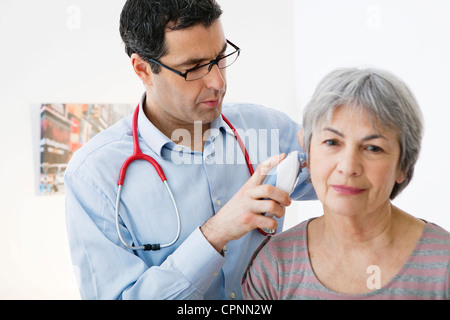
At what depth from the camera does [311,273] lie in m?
1.29

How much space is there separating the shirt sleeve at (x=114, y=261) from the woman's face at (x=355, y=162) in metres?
0.37

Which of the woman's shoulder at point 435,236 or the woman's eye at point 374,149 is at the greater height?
the woman's eye at point 374,149

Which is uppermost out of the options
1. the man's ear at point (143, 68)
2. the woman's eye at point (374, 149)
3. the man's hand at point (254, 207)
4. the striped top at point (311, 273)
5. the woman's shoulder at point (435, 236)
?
the man's ear at point (143, 68)

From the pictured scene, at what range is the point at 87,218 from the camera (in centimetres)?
144

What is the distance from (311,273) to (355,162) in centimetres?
31

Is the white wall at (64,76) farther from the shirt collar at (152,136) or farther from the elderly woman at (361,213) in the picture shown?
the elderly woman at (361,213)

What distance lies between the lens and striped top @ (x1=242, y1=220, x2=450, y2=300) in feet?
3.98

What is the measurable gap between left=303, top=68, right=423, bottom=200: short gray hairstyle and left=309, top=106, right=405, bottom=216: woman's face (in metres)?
0.02

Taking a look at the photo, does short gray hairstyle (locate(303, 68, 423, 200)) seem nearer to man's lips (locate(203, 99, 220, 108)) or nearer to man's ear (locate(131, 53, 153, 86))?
man's lips (locate(203, 99, 220, 108))

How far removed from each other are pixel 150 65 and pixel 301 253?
2.38 feet

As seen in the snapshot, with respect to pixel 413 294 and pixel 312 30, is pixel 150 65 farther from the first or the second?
pixel 312 30

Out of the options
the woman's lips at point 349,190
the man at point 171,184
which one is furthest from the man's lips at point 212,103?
the woman's lips at point 349,190

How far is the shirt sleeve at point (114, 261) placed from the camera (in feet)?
4.44

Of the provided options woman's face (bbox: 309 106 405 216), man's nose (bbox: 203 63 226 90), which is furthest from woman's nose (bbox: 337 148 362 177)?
man's nose (bbox: 203 63 226 90)
